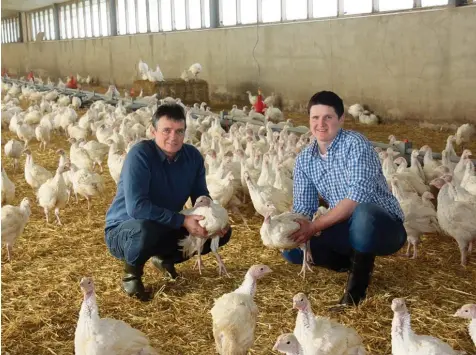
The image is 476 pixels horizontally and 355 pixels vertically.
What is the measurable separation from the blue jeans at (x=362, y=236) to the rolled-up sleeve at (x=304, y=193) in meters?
0.21

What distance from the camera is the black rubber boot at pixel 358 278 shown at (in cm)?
353

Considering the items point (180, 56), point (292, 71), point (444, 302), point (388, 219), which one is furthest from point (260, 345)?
point (180, 56)

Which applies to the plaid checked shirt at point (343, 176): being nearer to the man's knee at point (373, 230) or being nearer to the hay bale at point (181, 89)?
the man's knee at point (373, 230)

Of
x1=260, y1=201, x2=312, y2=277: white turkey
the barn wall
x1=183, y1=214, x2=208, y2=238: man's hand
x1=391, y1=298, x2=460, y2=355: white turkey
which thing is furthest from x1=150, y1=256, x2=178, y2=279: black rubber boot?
the barn wall

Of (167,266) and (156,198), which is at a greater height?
(156,198)

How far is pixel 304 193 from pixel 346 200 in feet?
1.54

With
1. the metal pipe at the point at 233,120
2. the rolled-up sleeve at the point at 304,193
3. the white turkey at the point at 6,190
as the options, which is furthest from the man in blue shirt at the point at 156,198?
the metal pipe at the point at 233,120

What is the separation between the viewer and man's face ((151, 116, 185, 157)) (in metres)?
3.69

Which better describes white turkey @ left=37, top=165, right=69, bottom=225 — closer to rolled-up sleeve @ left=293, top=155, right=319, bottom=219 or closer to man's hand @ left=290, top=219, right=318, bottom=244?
rolled-up sleeve @ left=293, top=155, right=319, bottom=219

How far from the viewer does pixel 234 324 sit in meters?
2.96

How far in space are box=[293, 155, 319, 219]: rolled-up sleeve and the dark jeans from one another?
0.86 meters

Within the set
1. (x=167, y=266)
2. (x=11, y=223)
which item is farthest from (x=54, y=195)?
(x=167, y=266)

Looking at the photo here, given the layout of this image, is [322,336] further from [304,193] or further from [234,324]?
[304,193]

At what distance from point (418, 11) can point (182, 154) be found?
802 centimetres
